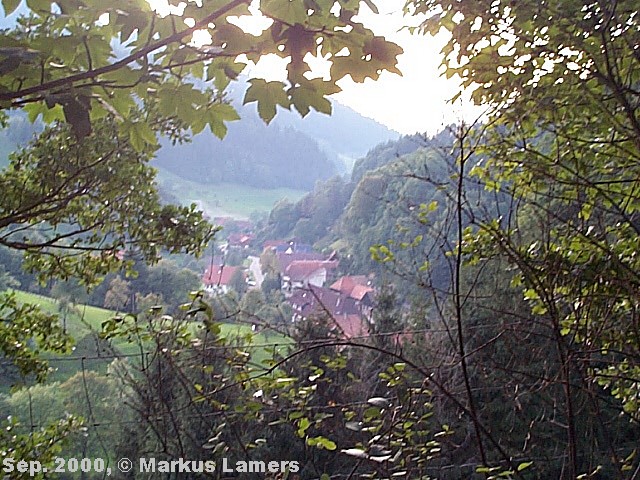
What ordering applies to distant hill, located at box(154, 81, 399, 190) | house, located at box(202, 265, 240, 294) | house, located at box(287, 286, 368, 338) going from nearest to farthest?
1. house, located at box(202, 265, 240, 294)
2. house, located at box(287, 286, 368, 338)
3. distant hill, located at box(154, 81, 399, 190)

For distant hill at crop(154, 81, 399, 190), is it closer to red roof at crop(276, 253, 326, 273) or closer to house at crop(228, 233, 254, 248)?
house at crop(228, 233, 254, 248)

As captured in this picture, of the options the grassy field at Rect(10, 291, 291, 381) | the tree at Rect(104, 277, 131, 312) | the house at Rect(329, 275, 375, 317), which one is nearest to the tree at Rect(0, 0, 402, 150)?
the grassy field at Rect(10, 291, 291, 381)

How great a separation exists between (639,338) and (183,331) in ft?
3.90

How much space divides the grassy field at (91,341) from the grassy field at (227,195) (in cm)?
72

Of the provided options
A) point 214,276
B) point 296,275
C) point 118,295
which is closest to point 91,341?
point 118,295

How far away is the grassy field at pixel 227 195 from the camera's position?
294 cm

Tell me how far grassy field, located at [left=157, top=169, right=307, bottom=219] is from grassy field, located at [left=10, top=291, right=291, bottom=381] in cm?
72

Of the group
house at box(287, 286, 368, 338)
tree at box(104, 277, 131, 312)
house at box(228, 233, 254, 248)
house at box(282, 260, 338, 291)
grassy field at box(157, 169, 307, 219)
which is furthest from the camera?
house at box(228, 233, 254, 248)

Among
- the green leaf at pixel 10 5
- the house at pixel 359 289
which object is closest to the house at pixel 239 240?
the house at pixel 359 289

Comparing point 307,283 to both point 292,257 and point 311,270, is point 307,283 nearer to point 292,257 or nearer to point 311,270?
point 311,270

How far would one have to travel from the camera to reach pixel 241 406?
1.44 meters

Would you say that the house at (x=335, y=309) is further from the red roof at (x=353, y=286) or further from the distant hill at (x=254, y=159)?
the distant hill at (x=254, y=159)

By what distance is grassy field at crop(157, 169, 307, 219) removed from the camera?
2.94m

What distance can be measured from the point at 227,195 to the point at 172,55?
3460mm
